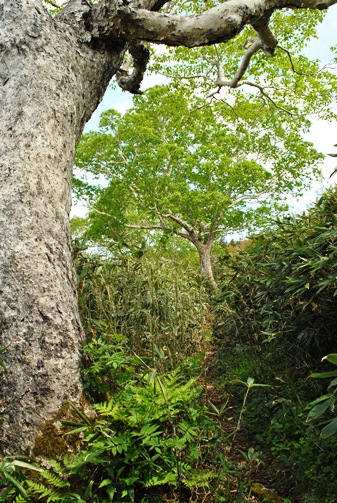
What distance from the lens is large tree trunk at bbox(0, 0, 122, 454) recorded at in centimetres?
187

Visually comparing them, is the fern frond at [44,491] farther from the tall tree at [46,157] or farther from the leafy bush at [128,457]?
the tall tree at [46,157]

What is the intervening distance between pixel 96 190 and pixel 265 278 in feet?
48.8

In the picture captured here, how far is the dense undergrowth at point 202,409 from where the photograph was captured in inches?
63.5

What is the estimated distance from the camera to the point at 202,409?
2004 mm

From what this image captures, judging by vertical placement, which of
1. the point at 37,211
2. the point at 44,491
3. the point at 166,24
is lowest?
the point at 44,491

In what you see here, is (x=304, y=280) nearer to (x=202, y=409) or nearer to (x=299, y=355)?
(x=299, y=355)

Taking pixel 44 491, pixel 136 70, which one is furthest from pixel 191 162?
pixel 44 491

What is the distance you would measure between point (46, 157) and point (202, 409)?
183 cm

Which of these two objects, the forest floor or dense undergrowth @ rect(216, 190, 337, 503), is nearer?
the forest floor

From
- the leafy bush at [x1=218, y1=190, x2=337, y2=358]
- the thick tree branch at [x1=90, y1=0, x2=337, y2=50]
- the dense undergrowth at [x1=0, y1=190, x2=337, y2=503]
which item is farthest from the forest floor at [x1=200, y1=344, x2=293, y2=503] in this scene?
the thick tree branch at [x1=90, y1=0, x2=337, y2=50]

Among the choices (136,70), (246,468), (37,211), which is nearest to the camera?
(246,468)

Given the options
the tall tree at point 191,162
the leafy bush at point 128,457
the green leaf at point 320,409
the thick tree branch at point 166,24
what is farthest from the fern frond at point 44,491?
the tall tree at point 191,162

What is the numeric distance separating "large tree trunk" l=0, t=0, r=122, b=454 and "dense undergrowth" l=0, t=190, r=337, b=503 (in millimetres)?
173

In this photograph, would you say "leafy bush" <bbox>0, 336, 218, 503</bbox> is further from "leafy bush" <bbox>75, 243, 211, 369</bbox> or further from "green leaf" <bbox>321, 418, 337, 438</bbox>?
"leafy bush" <bbox>75, 243, 211, 369</bbox>
